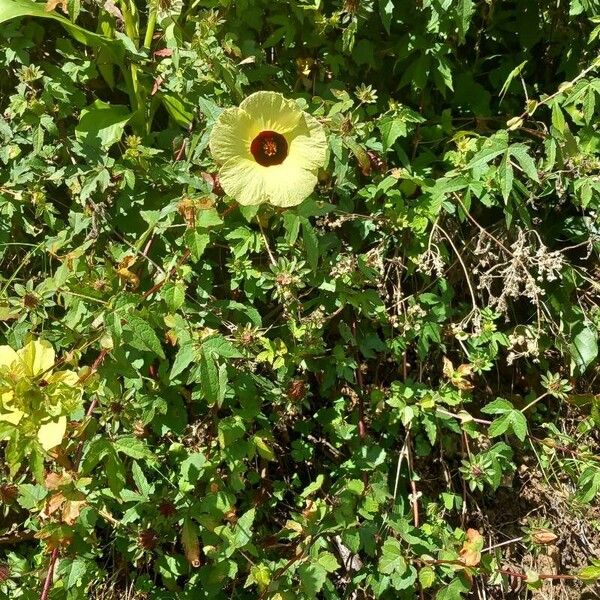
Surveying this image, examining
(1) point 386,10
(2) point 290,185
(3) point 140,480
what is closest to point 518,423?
(2) point 290,185

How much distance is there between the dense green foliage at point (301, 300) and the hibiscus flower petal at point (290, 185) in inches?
2.2

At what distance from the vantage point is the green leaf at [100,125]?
176cm

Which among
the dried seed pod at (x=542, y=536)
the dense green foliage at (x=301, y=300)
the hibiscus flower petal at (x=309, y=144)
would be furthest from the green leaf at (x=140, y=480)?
the dried seed pod at (x=542, y=536)

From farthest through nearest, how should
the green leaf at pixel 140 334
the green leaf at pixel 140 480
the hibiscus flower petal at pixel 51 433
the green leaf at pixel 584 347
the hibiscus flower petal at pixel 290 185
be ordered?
the green leaf at pixel 584 347
the green leaf at pixel 140 480
the hibiscus flower petal at pixel 290 185
the green leaf at pixel 140 334
the hibiscus flower petal at pixel 51 433

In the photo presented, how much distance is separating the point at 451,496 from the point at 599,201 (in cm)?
80

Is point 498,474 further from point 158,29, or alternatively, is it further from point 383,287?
point 158,29

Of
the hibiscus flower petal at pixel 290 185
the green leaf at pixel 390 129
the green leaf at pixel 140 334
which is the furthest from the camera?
the green leaf at pixel 390 129

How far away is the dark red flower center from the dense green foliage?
0.36 ft

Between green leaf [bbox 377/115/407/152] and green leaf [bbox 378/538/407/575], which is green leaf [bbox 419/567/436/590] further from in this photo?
green leaf [bbox 377/115/407/152]

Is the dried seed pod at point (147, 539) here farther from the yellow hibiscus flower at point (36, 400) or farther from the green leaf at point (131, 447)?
the yellow hibiscus flower at point (36, 400)

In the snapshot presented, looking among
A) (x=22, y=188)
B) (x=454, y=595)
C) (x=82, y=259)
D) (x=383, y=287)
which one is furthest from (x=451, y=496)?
(x=22, y=188)

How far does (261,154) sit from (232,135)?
3.0 inches

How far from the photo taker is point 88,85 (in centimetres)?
196

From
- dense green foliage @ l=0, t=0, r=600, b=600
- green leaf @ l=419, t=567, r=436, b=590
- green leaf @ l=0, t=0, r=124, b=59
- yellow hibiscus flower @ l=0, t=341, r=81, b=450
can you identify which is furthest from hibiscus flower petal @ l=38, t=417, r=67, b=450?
green leaf @ l=0, t=0, r=124, b=59
